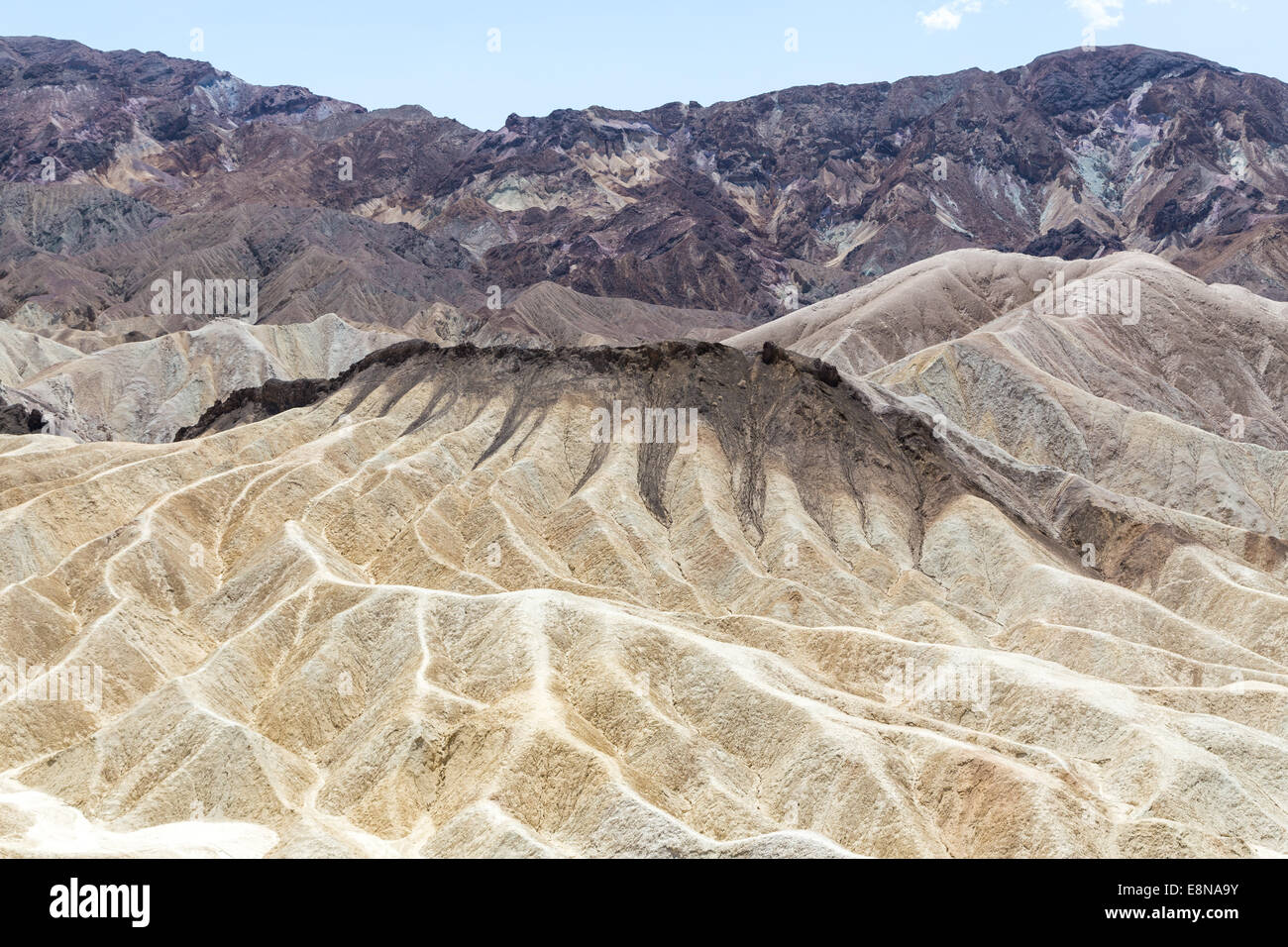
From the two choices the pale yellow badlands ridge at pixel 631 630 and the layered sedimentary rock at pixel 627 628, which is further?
the layered sedimentary rock at pixel 627 628

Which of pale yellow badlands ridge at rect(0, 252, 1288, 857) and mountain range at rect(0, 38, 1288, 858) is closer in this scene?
pale yellow badlands ridge at rect(0, 252, 1288, 857)

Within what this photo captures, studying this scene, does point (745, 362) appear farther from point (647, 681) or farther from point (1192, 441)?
point (647, 681)

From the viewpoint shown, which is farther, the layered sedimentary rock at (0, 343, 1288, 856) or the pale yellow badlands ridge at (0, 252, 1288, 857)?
the layered sedimentary rock at (0, 343, 1288, 856)

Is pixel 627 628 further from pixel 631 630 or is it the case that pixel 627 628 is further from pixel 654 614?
pixel 654 614

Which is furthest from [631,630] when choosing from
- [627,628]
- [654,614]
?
[654,614]

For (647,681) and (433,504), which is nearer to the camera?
(647,681)

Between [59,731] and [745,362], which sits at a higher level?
[745,362]

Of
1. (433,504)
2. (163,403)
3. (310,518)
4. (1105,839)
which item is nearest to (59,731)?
(310,518)
